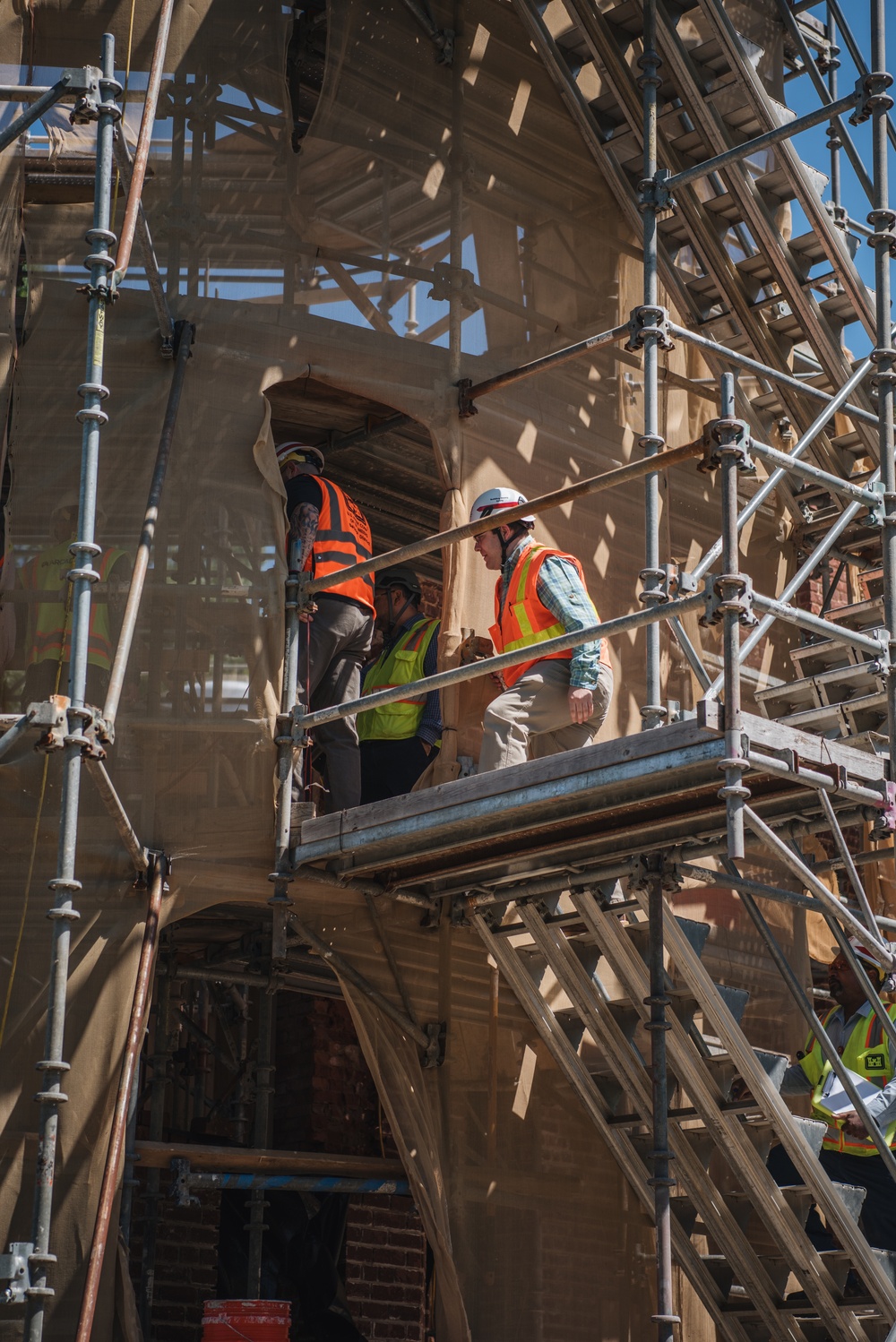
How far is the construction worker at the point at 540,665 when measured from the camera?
28.1ft

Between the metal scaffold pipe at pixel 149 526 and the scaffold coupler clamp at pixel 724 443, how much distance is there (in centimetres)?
250

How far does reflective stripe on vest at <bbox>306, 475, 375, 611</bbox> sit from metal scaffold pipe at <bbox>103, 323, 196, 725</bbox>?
98cm

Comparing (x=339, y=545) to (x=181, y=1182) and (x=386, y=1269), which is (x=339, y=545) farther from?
(x=386, y=1269)

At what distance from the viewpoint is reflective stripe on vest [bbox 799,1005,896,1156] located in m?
9.11

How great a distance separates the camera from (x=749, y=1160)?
28.6 ft

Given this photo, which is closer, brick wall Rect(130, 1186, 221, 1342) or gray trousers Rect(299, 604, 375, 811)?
gray trousers Rect(299, 604, 375, 811)

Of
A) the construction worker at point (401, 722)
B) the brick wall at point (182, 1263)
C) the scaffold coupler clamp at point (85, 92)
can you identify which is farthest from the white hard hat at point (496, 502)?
the brick wall at point (182, 1263)

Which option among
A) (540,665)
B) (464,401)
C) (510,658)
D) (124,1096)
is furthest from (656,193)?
(124,1096)

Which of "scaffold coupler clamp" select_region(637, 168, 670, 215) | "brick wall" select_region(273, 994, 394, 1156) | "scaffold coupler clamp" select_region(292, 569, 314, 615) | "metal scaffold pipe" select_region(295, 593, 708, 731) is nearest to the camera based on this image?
"metal scaffold pipe" select_region(295, 593, 708, 731)

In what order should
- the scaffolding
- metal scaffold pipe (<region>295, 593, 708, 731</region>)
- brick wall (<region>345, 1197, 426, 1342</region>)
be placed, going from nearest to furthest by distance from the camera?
the scaffolding < metal scaffold pipe (<region>295, 593, 708, 731</region>) < brick wall (<region>345, 1197, 426, 1342</region>)

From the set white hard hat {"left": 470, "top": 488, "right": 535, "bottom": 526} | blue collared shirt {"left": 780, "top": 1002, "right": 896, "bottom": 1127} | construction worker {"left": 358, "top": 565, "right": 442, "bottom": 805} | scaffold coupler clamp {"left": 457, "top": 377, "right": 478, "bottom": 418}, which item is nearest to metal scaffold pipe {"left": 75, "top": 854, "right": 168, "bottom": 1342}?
construction worker {"left": 358, "top": 565, "right": 442, "bottom": 805}

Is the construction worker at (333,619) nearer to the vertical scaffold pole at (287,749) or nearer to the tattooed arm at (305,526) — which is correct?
the tattooed arm at (305,526)

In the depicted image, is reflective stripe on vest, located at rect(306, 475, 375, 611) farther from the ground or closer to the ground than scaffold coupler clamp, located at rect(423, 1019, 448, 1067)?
farther from the ground

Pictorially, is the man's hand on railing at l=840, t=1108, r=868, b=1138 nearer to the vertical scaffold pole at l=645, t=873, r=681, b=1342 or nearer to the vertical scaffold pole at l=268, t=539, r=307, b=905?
the vertical scaffold pole at l=645, t=873, r=681, b=1342
